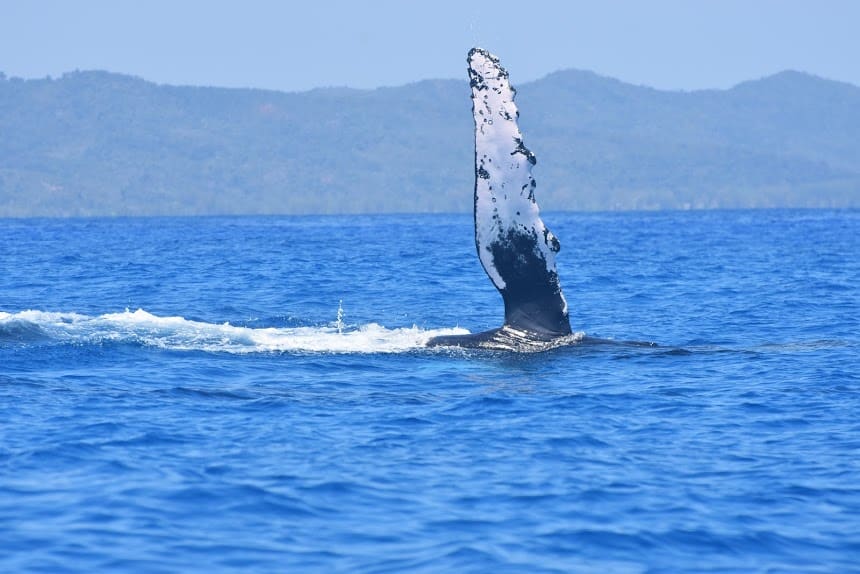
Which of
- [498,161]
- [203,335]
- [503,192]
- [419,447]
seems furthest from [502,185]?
[203,335]

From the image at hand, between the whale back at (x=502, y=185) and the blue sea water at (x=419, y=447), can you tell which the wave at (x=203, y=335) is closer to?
the blue sea water at (x=419, y=447)

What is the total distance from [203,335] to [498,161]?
6.52 m

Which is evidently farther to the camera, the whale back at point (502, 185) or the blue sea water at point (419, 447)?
the whale back at point (502, 185)

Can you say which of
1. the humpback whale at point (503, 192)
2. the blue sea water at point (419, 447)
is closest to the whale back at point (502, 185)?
the humpback whale at point (503, 192)

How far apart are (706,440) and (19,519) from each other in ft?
20.2

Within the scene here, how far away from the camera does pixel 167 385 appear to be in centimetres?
1548

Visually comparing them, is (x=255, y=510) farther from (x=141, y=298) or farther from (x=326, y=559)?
(x=141, y=298)

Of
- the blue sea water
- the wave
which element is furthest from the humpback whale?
the wave

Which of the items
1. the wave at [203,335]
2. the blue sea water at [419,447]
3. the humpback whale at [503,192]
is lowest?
the blue sea water at [419,447]

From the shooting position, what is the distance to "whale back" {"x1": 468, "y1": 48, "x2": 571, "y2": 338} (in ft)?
49.4

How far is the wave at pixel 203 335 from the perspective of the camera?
730 inches

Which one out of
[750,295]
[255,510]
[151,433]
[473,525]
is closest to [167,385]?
[151,433]

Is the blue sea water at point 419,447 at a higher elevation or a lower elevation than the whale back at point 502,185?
lower

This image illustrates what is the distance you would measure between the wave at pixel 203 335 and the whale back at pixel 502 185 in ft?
9.68
